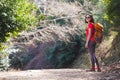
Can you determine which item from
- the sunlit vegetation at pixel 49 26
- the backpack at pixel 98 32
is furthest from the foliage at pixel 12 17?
the backpack at pixel 98 32

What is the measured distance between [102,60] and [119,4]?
9.53m

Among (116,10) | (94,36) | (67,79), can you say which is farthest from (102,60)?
(67,79)

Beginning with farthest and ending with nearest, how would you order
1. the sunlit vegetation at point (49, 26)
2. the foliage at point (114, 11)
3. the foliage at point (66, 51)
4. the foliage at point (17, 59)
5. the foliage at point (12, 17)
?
the foliage at point (66, 51)
the foliage at point (17, 59)
the foliage at point (114, 11)
the sunlit vegetation at point (49, 26)
the foliage at point (12, 17)

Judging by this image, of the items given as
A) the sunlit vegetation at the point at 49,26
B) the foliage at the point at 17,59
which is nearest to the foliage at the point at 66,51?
the sunlit vegetation at the point at 49,26

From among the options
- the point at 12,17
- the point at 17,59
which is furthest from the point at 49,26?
the point at 12,17

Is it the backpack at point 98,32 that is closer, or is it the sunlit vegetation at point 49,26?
the backpack at point 98,32

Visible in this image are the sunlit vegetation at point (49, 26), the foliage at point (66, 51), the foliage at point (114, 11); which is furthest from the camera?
the foliage at point (66, 51)

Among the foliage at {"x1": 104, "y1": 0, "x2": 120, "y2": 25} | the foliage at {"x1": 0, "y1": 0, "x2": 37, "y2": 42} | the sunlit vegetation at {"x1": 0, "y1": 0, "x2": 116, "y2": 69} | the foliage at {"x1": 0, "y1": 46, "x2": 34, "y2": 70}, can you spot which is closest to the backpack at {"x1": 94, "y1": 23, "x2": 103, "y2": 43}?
the foliage at {"x1": 104, "y1": 0, "x2": 120, "y2": 25}

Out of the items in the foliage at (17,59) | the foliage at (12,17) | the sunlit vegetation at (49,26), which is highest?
the foliage at (12,17)

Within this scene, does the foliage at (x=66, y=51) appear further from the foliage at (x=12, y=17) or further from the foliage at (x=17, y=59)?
the foliage at (x=12, y=17)

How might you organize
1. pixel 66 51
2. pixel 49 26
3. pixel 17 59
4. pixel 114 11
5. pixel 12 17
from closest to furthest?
pixel 12 17, pixel 114 11, pixel 49 26, pixel 66 51, pixel 17 59

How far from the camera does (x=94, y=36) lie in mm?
11406

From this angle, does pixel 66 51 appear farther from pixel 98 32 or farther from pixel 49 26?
pixel 98 32

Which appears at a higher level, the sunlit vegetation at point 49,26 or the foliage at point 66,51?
the sunlit vegetation at point 49,26
